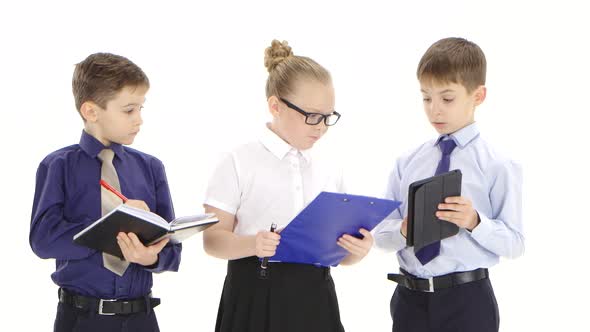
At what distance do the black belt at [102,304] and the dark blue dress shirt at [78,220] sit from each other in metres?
0.03

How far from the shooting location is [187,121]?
4.34m

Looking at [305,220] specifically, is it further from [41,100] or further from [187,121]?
[41,100]

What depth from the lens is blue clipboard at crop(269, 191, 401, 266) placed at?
2.58 metres

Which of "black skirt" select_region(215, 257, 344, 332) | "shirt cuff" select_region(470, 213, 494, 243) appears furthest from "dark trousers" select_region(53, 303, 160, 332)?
"shirt cuff" select_region(470, 213, 494, 243)

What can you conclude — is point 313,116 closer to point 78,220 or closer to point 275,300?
point 275,300

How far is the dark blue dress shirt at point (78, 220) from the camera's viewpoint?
8.84 feet

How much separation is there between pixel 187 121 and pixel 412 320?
74.9 inches

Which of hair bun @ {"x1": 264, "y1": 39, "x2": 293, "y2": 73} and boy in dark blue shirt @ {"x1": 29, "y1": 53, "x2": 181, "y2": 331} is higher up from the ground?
hair bun @ {"x1": 264, "y1": 39, "x2": 293, "y2": 73}

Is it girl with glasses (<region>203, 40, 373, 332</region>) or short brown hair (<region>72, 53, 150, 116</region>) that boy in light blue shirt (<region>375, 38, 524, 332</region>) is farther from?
short brown hair (<region>72, 53, 150, 116</region>)

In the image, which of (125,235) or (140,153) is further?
(140,153)

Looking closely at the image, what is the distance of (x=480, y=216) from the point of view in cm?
283

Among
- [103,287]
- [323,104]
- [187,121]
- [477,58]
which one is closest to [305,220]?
[323,104]

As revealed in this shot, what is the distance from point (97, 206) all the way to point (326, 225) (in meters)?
0.82

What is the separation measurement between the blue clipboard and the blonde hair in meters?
0.57
